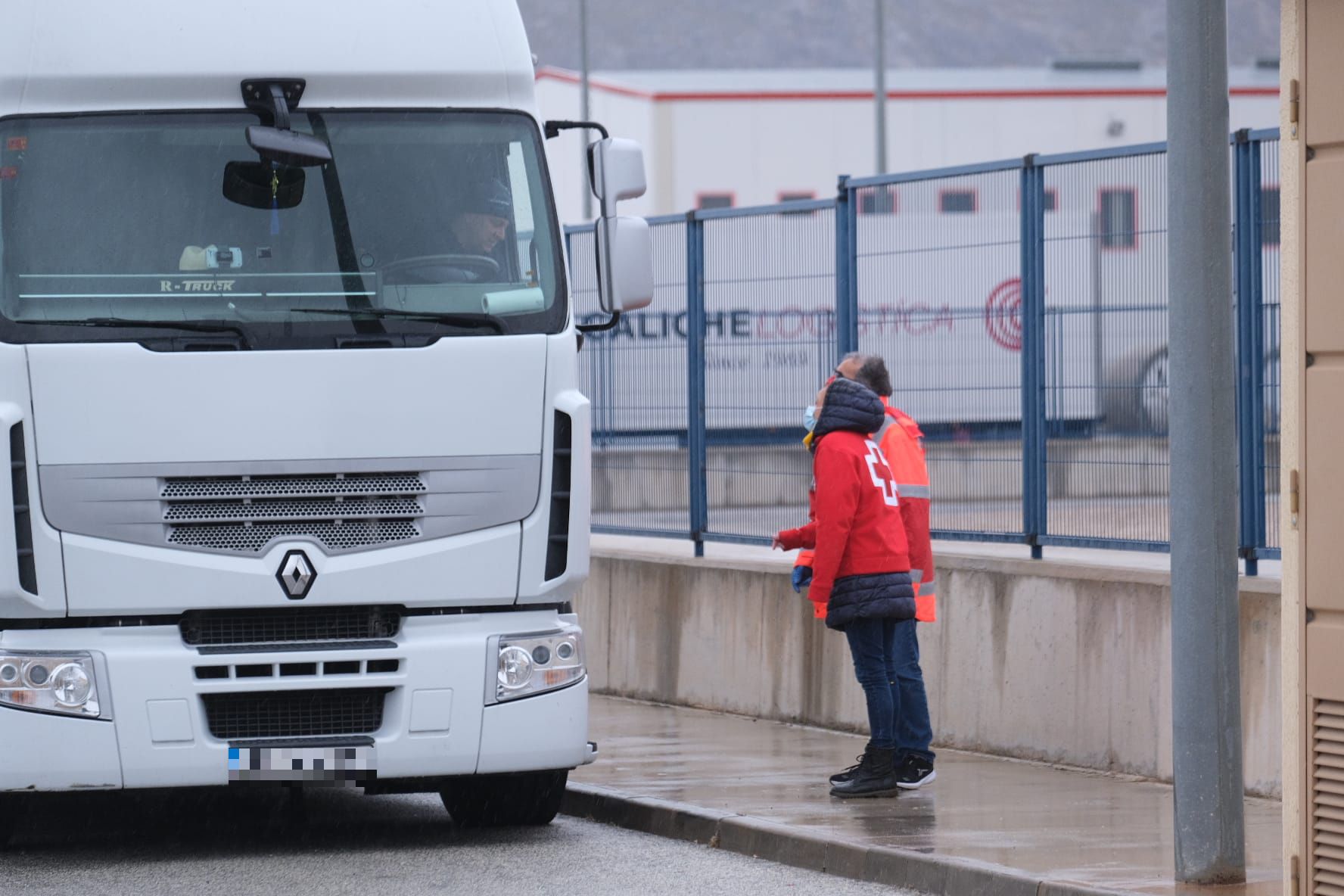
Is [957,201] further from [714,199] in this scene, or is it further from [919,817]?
[714,199]

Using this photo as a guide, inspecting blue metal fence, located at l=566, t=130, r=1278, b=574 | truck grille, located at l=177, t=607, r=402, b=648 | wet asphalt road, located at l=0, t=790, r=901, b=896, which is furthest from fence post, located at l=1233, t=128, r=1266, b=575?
truck grille, located at l=177, t=607, r=402, b=648

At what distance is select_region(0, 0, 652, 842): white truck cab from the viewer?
859 centimetres

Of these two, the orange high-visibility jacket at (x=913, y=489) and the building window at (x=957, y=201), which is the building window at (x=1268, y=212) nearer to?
the orange high-visibility jacket at (x=913, y=489)

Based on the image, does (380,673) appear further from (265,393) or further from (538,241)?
(538,241)

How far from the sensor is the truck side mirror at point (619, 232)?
9477 mm

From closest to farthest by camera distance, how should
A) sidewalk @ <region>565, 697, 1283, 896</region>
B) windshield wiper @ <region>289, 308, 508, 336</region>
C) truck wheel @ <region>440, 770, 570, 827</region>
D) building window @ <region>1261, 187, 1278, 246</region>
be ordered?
sidewalk @ <region>565, 697, 1283, 896</region> → windshield wiper @ <region>289, 308, 508, 336</region> → truck wheel @ <region>440, 770, 570, 827</region> → building window @ <region>1261, 187, 1278, 246</region>

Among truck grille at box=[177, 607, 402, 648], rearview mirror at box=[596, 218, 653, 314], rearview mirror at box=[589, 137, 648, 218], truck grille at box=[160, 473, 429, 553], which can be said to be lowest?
truck grille at box=[177, 607, 402, 648]

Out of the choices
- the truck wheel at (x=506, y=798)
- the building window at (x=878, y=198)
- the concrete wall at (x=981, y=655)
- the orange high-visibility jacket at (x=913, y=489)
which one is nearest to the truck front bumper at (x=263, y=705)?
the truck wheel at (x=506, y=798)

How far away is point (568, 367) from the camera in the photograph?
9039 mm

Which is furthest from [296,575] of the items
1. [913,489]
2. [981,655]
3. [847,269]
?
[847,269]

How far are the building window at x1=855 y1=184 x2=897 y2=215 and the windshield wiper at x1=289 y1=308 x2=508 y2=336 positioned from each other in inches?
159

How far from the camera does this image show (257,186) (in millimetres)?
9016

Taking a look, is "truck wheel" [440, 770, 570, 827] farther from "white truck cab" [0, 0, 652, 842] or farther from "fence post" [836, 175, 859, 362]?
"fence post" [836, 175, 859, 362]

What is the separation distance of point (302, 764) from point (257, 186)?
2.15 metres
